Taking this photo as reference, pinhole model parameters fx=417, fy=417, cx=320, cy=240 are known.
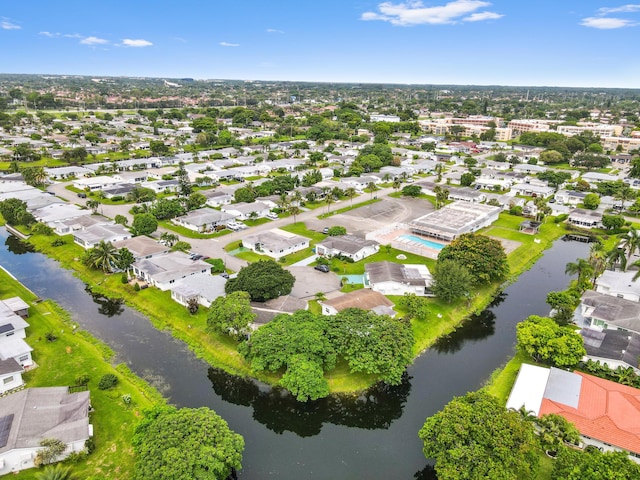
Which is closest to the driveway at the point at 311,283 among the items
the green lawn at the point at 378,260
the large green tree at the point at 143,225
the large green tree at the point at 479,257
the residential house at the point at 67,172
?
the green lawn at the point at 378,260

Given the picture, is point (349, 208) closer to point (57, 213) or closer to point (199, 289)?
point (199, 289)

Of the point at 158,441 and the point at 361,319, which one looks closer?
the point at 158,441

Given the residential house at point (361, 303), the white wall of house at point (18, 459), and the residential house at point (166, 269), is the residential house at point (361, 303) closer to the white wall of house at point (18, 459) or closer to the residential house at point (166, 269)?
the residential house at point (166, 269)

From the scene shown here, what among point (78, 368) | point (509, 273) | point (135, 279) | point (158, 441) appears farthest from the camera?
point (509, 273)

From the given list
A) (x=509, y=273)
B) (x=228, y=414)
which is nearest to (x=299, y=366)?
(x=228, y=414)

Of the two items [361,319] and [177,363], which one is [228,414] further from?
[361,319]

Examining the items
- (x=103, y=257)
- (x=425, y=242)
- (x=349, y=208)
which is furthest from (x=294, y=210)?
(x=103, y=257)
